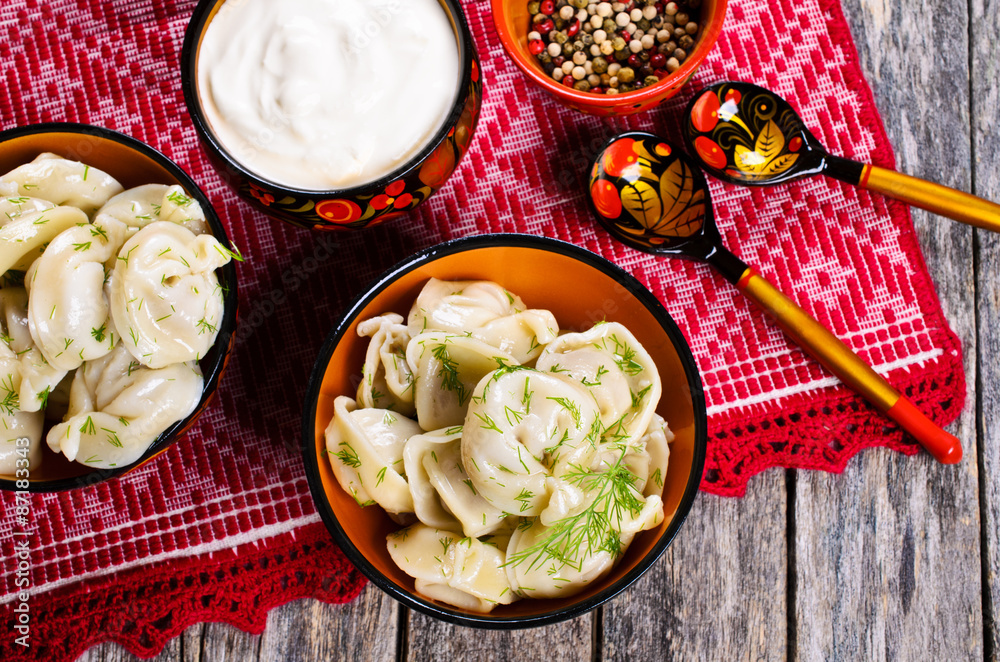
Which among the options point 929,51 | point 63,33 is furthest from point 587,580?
point 63,33

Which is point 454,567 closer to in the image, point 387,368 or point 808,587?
point 387,368

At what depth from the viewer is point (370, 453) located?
1.17 metres

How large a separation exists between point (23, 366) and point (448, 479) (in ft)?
2.21

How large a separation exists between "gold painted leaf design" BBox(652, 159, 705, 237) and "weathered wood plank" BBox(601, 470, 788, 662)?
0.55 meters

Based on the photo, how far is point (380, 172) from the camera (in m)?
1.15

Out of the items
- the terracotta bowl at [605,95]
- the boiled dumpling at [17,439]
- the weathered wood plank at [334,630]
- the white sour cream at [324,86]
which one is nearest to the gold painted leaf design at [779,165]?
the terracotta bowl at [605,95]

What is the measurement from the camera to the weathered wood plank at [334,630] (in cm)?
152

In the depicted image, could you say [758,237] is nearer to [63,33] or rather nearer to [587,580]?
[587,580]

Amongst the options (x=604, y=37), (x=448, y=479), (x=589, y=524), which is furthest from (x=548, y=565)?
(x=604, y=37)

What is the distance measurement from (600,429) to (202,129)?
75 cm

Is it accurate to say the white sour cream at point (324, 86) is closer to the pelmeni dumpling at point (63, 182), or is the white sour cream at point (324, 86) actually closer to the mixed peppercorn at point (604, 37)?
the pelmeni dumpling at point (63, 182)

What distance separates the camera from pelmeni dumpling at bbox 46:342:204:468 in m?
1.16

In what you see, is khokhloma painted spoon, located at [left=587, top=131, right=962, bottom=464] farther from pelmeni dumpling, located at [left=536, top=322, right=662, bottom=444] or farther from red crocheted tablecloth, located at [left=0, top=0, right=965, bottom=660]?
pelmeni dumpling, located at [left=536, top=322, right=662, bottom=444]

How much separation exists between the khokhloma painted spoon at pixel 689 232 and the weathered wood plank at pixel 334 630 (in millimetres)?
910
